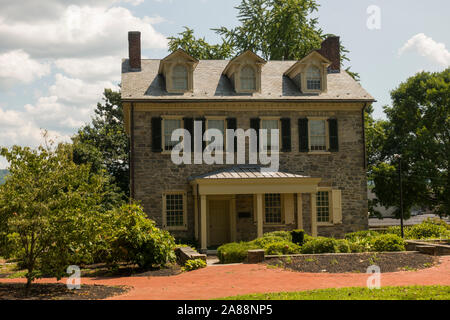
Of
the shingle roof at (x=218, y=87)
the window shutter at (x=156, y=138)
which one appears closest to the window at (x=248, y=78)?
the shingle roof at (x=218, y=87)

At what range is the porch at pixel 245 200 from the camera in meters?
20.4

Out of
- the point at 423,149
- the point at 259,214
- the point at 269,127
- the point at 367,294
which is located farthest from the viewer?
the point at 423,149

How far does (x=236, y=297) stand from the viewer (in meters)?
9.12

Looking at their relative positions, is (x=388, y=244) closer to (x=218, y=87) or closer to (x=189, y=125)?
(x=189, y=125)

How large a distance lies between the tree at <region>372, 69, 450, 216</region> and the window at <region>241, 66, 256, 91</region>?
533 inches

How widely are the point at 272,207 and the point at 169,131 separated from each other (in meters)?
5.90

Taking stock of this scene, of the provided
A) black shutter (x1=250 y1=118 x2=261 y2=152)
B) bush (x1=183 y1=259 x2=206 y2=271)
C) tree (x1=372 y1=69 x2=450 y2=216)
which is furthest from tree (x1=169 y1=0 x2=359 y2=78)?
bush (x1=183 y1=259 x2=206 y2=271)

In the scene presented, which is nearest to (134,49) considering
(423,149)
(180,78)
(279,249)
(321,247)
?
(180,78)

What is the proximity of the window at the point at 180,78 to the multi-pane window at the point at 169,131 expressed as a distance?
5.63 ft

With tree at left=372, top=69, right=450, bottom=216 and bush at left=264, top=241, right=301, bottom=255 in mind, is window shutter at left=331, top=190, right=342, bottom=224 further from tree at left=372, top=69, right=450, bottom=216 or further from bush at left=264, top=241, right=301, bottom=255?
tree at left=372, top=69, right=450, bottom=216

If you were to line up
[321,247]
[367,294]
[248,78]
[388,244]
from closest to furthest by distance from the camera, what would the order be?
[367,294], [321,247], [388,244], [248,78]

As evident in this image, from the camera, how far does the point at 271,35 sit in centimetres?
3559

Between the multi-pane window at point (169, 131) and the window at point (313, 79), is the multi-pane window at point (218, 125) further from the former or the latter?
the window at point (313, 79)
